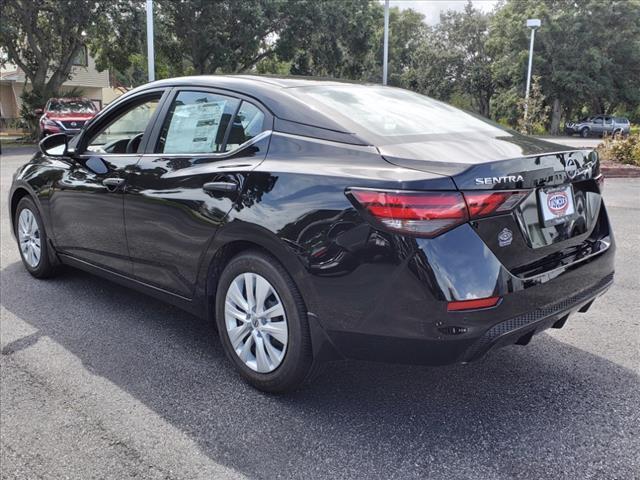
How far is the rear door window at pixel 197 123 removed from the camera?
3.29m

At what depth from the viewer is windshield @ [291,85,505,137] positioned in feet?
9.78

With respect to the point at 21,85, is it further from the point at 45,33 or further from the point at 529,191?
the point at 529,191

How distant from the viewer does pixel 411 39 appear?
53.9 meters

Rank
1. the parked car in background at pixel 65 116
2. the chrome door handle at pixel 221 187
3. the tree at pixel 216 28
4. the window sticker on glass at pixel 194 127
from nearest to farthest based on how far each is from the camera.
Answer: the chrome door handle at pixel 221 187 < the window sticker on glass at pixel 194 127 < the parked car in background at pixel 65 116 < the tree at pixel 216 28

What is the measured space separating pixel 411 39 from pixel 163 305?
53.8 m

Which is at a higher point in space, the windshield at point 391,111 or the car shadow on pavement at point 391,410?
the windshield at point 391,111

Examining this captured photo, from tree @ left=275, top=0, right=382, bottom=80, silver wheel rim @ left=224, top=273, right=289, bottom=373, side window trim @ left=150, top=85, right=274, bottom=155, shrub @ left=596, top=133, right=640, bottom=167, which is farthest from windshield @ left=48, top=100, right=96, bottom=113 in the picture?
silver wheel rim @ left=224, top=273, right=289, bottom=373

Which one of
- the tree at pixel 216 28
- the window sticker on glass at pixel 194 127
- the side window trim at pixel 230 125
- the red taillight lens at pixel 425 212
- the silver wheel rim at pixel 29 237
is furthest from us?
the tree at pixel 216 28

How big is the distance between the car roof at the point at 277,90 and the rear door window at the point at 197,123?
0.27ft

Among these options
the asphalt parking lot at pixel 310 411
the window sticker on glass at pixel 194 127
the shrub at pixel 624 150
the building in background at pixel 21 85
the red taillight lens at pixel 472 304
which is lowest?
the asphalt parking lot at pixel 310 411

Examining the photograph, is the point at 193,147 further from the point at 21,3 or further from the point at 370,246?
the point at 21,3

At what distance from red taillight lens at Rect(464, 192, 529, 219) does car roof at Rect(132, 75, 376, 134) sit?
710mm

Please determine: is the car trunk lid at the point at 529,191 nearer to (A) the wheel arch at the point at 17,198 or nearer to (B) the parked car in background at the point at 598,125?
(A) the wheel arch at the point at 17,198

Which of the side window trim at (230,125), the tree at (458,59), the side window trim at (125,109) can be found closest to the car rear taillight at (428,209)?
the side window trim at (230,125)
